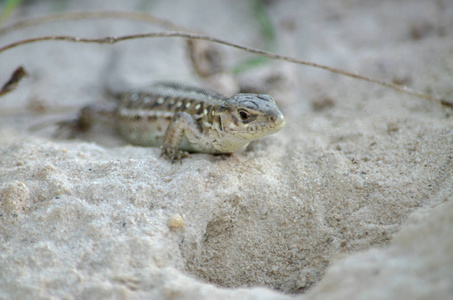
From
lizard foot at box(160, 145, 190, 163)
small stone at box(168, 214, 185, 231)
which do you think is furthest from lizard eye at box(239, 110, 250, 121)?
small stone at box(168, 214, 185, 231)

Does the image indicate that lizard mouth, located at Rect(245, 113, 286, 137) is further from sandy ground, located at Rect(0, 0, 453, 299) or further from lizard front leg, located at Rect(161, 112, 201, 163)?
lizard front leg, located at Rect(161, 112, 201, 163)

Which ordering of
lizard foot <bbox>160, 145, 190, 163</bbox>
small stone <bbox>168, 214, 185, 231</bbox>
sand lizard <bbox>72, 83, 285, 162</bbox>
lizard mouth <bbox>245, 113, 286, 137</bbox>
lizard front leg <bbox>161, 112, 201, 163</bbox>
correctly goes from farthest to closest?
1. lizard front leg <bbox>161, 112, 201, 163</bbox>
2. lizard foot <bbox>160, 145, 190, 163</bbox>
3. sand lizard <bbox>72, 83, 285, 162</bbox>
4. lizard mouth <bbox>245, 113, 286, 137</bbox>
5. small stone <bbox>168, 214, 185, 231</bbox>

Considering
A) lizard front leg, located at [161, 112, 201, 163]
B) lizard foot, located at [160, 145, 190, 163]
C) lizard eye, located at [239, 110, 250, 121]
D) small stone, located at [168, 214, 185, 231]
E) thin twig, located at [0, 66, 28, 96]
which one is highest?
thin twig, located at [0, 66, 28, 96]

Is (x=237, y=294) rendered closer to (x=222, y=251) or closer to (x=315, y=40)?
(x=222, y=251)

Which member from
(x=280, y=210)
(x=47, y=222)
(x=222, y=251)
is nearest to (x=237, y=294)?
(x=222, y=251)

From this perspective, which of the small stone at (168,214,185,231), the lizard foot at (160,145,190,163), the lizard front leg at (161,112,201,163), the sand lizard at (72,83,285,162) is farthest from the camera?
the lizard front leg at (161,112,201,163)

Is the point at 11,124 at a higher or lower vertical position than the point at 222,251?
higher

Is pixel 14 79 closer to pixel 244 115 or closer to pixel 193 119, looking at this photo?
pixel 193 119

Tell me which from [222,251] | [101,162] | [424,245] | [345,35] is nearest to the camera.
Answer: [424,245]
